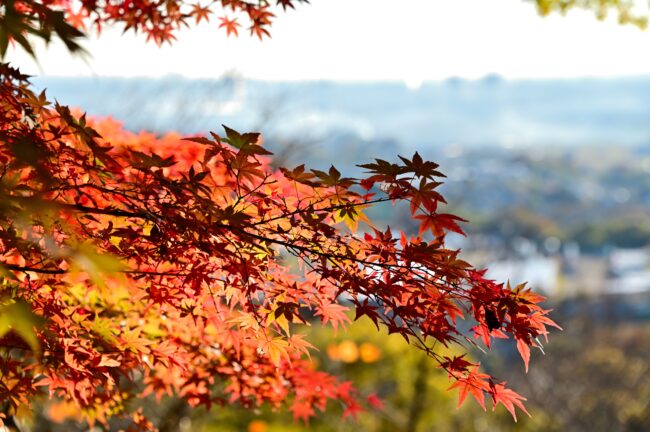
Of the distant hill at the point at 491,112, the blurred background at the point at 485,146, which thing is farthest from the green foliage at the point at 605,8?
the distant hill at the point at 491,112

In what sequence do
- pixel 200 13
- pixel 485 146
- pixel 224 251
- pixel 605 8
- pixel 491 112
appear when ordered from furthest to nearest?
1. pixel 491 112
2. pixel 485 146
3. pixel 605 8
4. pixel 200 13
5. pixel 224 251

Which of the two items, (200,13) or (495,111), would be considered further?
(495,111)

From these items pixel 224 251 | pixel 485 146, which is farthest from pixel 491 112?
pixel 224 251

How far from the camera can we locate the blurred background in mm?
6898

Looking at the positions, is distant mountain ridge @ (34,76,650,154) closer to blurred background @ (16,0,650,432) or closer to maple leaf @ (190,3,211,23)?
blurred background @ (16,0,650,432)

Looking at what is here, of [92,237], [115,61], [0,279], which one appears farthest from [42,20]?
[115,61]

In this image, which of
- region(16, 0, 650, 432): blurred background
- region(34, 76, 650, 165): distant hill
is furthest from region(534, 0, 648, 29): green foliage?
region(34, 76, 650, 165): distant hill

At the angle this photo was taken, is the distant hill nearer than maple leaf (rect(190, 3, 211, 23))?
→ No

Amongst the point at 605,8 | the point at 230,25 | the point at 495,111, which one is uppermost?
the point at 495,111

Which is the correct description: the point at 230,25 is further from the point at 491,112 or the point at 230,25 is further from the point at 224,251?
the point at 491,112

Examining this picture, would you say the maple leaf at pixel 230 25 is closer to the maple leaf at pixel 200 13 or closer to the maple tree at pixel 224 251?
the maple leaf at pixel 200 13

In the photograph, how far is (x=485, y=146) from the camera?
49.3 meters

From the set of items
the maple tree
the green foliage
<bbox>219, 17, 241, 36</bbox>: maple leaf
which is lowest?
the maple tree

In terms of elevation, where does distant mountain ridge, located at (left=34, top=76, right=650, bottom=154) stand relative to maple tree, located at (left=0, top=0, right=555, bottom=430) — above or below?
above
